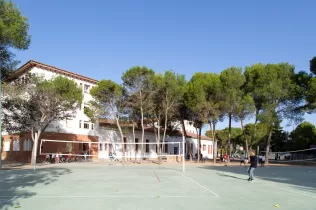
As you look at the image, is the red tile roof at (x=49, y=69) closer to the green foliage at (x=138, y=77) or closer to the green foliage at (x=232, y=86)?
the green foliage at (x=138, y=77)

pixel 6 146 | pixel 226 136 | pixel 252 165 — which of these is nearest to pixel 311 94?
pixel 252 165

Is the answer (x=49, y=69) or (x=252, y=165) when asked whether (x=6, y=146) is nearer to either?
(x=49, y=69)

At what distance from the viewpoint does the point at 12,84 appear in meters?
25.9

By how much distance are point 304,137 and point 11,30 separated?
5278 cm

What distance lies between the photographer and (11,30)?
2025 cm

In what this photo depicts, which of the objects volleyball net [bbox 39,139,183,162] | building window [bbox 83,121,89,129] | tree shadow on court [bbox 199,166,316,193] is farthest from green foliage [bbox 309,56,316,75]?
building window [bbox 83,121,89,129]

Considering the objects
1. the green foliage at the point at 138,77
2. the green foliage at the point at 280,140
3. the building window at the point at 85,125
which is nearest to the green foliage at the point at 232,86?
the green foliage at the point at 138,77

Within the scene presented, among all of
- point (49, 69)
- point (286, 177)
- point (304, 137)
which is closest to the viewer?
point (286, 177)

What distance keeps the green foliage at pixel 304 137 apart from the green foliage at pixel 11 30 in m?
49.8

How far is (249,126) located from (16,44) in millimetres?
55716

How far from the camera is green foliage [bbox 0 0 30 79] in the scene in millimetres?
20297

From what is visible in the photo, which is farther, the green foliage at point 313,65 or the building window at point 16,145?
the building window at point 16,145

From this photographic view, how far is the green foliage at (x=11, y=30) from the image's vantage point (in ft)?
66.6

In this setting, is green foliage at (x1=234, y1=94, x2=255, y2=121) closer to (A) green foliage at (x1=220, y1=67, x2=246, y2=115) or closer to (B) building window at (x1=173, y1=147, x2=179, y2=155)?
(A) green foliage at (x1=220, y1=67, x2=246, y2=115)
